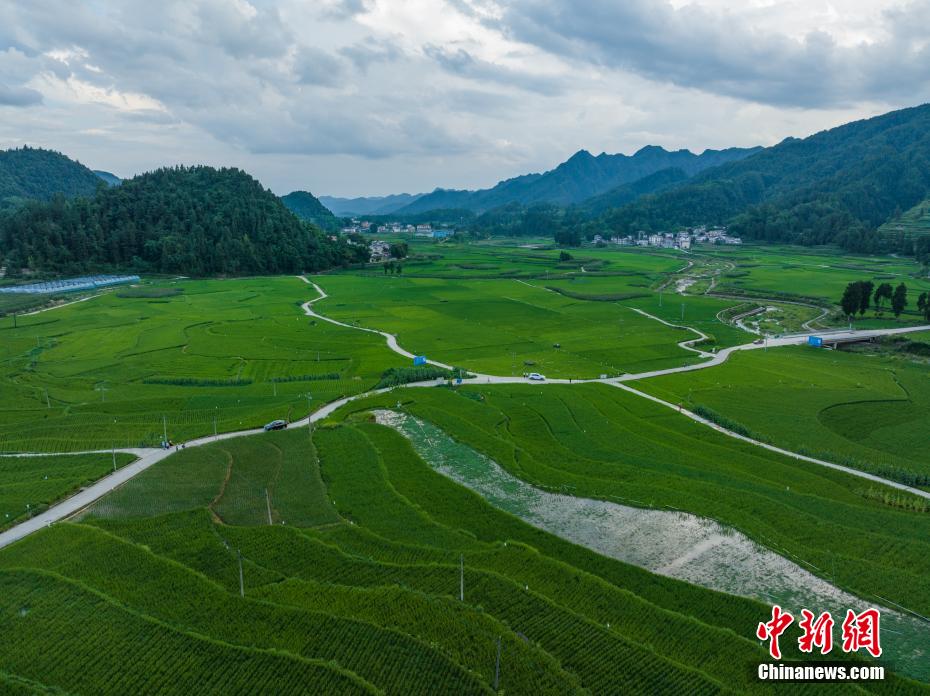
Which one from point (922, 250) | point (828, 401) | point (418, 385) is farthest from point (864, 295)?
point (922, 250)

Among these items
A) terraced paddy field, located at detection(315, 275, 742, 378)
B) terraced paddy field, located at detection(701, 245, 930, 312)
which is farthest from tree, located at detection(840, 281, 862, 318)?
terraced paddy field, located at detection(315, 275, 742, 378)

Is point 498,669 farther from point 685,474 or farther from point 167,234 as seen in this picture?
point 167,234

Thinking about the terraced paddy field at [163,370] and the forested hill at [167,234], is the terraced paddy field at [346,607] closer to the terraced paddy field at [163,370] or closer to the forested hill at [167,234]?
the terraced paddy field at [163,370]

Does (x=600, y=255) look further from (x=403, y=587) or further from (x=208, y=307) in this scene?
(x=403, y=587)

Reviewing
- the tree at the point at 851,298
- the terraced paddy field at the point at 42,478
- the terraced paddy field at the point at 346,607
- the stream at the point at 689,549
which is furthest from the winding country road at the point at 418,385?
the stream at the point at 689,549

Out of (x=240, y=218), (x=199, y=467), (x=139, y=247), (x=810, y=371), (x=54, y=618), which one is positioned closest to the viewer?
(x=54, y=618)

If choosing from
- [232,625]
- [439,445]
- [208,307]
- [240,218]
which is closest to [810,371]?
[439,445]
